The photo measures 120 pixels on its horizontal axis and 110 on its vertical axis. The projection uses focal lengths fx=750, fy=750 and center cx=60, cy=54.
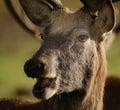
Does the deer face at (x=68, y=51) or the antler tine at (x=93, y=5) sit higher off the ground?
the antler tine at (x=93, y=5)

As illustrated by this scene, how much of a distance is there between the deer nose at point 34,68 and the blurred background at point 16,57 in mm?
7417

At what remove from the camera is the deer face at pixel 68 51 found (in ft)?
27.1

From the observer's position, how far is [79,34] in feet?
28.7

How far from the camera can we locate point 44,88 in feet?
27.2

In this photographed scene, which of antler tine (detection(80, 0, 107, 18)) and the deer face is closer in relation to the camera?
the deer face

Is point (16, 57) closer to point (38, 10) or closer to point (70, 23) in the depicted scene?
point (38, 10)

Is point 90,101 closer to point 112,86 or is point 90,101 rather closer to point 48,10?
point 48,10

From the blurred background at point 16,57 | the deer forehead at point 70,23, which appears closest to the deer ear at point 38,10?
the deer forehead at point 70,23

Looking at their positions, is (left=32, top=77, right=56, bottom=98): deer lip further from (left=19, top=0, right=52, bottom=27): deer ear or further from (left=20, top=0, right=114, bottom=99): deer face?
(left=19, top=0, right=52, bottom=27): deer ear

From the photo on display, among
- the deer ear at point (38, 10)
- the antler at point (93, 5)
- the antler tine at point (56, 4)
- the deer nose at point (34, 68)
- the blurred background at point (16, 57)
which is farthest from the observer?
the blurred background at point (16, 57)

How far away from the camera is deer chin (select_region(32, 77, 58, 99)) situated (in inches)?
326

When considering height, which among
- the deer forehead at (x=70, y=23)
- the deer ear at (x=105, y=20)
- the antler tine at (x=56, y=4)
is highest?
the antler tine at (x=56, y=4)

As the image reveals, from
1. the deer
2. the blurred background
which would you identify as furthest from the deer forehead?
the blurred background

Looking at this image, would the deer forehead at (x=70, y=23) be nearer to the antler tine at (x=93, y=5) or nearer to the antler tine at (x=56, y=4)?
the antler tine at (x=93, y=5)
